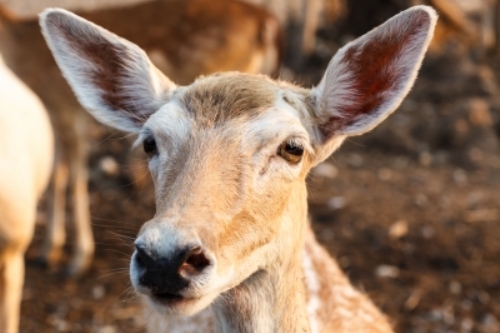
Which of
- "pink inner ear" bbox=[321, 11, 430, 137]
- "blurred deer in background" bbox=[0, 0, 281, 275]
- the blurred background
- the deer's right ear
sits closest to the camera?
"pink inner ear" bbox=[321, 11, 430, 137]

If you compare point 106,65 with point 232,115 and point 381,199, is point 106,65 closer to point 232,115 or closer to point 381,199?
Answer: point 232,115

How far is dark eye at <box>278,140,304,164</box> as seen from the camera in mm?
2566

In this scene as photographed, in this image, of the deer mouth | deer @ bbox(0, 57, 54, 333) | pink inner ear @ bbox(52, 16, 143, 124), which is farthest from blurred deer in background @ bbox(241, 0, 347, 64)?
the deer mouth

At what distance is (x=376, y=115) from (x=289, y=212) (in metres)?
0.52

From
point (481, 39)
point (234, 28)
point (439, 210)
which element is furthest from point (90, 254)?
point (481, 39)

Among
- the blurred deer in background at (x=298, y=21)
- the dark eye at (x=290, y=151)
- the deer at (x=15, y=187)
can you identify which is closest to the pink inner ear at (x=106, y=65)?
the dark eye at (x=290, y=151)

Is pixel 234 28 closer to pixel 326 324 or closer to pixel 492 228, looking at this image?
pixel 492 228

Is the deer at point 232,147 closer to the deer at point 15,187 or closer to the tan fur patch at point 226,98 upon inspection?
the tan fur patch at point 226,98

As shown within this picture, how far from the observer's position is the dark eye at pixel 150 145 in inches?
104

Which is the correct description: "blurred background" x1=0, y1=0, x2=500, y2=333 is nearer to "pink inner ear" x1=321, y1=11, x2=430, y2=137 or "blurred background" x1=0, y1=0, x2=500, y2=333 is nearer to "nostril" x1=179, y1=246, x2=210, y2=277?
"pink inner ear" x1=321, y1=11, x2=430, y2=137

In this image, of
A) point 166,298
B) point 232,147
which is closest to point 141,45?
point 232,147

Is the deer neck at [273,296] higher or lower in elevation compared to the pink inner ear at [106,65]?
lower

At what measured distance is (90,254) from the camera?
6.12m

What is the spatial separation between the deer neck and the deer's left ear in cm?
32
